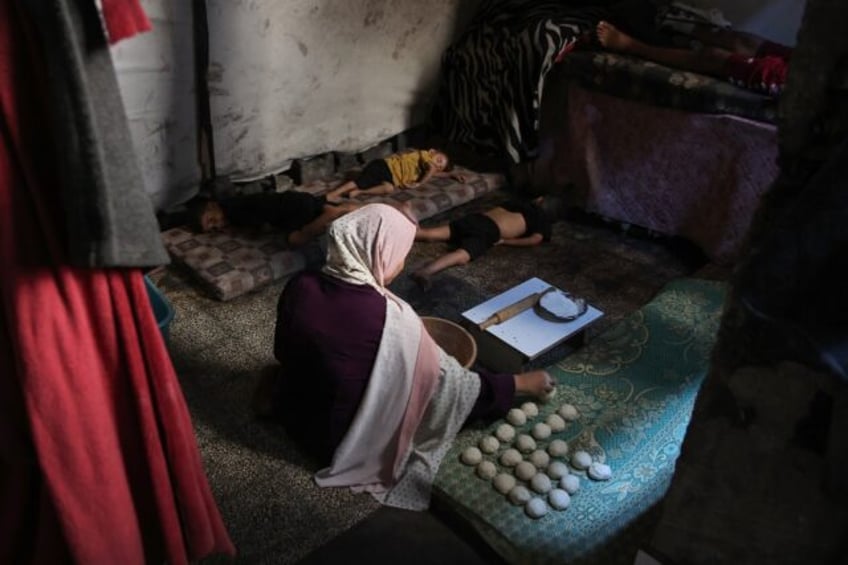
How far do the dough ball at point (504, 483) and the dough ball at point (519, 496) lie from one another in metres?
0.02

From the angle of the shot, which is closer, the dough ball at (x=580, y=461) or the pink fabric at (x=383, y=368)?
the pink fabric at (x=383, y=368)

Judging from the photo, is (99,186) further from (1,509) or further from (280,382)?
(280,382)

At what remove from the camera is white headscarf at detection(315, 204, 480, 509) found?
1902mm

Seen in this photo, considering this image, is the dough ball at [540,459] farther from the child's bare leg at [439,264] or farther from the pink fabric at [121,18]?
the pink fabric at [121,18]

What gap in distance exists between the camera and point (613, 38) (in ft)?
10.8

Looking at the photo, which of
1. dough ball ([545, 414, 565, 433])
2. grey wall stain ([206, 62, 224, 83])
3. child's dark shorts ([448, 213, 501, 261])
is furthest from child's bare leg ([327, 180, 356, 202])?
dough ball ([545, 414, 565, 433])

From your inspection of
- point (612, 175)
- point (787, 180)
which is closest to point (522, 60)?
point (612, 175)

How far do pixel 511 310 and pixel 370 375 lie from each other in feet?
2.35

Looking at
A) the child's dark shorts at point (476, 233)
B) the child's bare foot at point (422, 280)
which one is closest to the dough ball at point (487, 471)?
the child's bare foot at point (422, 280)

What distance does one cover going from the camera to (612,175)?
3393mm

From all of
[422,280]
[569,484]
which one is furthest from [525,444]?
[422,280]

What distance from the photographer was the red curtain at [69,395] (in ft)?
3.15

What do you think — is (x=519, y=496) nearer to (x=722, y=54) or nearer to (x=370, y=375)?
(x=370, y=375)

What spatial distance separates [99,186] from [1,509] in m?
0.74
